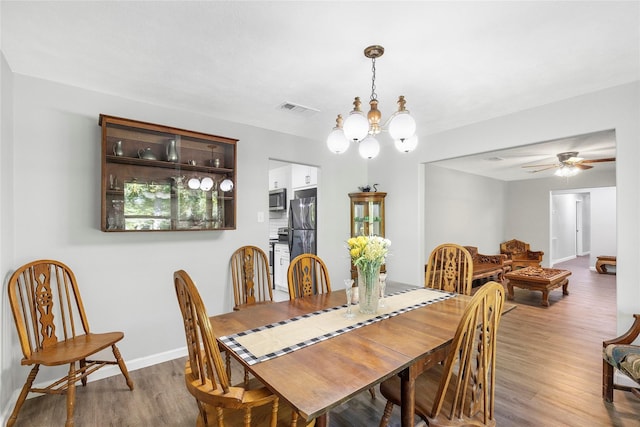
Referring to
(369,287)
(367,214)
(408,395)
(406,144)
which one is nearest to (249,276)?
(369,287)

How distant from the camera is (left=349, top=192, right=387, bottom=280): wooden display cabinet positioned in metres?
4.22

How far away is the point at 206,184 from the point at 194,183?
112 millimetres

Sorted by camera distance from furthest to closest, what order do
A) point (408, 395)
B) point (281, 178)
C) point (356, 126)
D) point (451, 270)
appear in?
point (281, 178) < point (451, 270) < point (356, 126) < point (408, 395)

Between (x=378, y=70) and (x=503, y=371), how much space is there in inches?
106

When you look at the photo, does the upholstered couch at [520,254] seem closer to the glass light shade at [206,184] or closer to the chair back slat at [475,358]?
the chair back slat at [475,358]

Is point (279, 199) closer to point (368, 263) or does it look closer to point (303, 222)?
point (303, 222)

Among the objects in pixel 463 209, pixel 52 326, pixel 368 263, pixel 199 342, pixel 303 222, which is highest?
pixel 463 209

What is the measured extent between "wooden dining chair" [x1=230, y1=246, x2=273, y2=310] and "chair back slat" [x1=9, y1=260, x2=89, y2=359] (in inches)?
49.1

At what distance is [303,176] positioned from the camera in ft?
17.5

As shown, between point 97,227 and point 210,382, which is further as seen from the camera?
point 97,227

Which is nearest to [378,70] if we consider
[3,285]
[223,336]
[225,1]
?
[225,1]

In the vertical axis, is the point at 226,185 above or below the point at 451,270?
above

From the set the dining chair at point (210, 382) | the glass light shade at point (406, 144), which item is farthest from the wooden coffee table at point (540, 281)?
the dining chair at point (210, 382)

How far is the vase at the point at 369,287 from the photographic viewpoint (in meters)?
1.82
